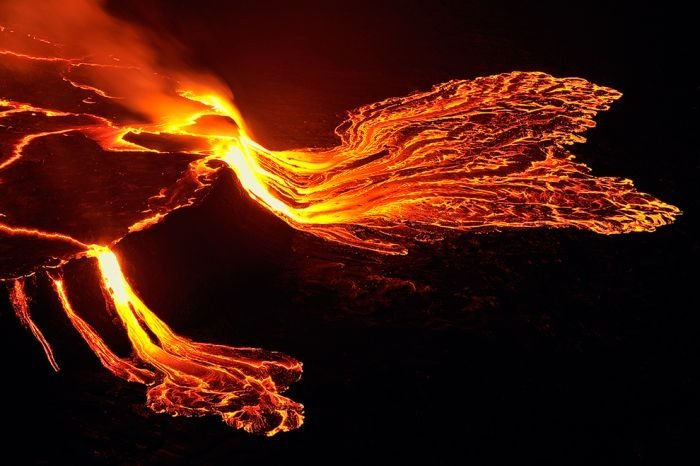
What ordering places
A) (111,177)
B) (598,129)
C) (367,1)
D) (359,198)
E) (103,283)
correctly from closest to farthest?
(103,283) < (111,177) < (359,198) < (598,129) < (367,1)

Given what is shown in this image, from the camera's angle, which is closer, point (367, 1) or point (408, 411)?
point (408, 411)

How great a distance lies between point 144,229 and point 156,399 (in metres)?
0.90

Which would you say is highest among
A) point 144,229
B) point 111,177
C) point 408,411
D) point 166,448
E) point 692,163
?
point 692,163

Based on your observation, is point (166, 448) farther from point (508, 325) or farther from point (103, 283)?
point (508, 325)

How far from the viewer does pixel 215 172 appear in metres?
4.07

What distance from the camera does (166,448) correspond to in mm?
2879

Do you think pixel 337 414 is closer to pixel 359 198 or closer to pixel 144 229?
pixel 144 229

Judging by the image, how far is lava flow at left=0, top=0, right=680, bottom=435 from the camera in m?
3.31

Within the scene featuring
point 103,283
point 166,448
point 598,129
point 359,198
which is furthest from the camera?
point 598,129

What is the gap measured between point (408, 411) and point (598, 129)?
12.8 ft

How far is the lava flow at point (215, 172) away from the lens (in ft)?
10.9

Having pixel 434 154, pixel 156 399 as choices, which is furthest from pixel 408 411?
pixel 434 154

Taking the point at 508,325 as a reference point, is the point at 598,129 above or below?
above

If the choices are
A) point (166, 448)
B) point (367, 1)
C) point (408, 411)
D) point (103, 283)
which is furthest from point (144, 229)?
point (367, 1)
